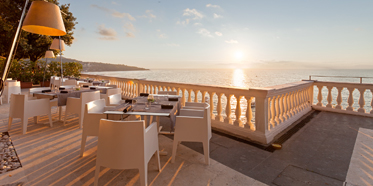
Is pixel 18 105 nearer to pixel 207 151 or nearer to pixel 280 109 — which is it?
pixel 207 151

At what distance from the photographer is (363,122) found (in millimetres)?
4355

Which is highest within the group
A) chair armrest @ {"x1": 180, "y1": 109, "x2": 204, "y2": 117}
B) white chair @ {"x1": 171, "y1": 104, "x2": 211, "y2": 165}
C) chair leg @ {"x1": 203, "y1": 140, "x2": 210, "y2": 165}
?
chair armrest @ {"x1": 180, "y1": 109, "x2": 204, "y2": 117}

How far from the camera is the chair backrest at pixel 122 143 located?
72.4 inches

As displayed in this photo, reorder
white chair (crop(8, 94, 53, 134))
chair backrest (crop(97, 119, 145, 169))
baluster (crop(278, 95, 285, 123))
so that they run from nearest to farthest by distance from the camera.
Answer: chair backrest (crop(97, 119, 145, 169)) → white chair (crop(8, 94, 53, 134)) → baluster (crop(278, 95, 285, 123))

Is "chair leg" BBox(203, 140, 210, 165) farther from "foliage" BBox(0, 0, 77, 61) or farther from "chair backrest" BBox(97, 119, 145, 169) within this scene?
"foliage" BBox(0, 0, 77, 61)

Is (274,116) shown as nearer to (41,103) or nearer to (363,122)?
(363,122)

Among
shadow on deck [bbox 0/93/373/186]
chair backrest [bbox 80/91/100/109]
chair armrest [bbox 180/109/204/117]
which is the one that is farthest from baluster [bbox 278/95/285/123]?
chair backrest [bbox 80/91/100/109]

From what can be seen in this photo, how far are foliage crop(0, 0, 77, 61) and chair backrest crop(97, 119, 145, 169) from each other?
13.0 meters

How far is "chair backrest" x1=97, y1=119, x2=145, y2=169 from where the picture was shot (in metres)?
1.84

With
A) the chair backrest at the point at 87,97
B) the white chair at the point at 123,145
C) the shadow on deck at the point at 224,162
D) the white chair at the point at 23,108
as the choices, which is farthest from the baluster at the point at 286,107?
the white chair at the point at 23,108

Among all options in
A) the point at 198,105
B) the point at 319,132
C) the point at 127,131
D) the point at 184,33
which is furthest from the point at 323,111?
the point at 184,33

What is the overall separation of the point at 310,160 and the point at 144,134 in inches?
92.5

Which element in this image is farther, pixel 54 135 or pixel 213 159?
pixel 54 135

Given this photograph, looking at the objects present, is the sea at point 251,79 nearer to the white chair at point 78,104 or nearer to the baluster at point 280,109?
the baluster at point 280,109
